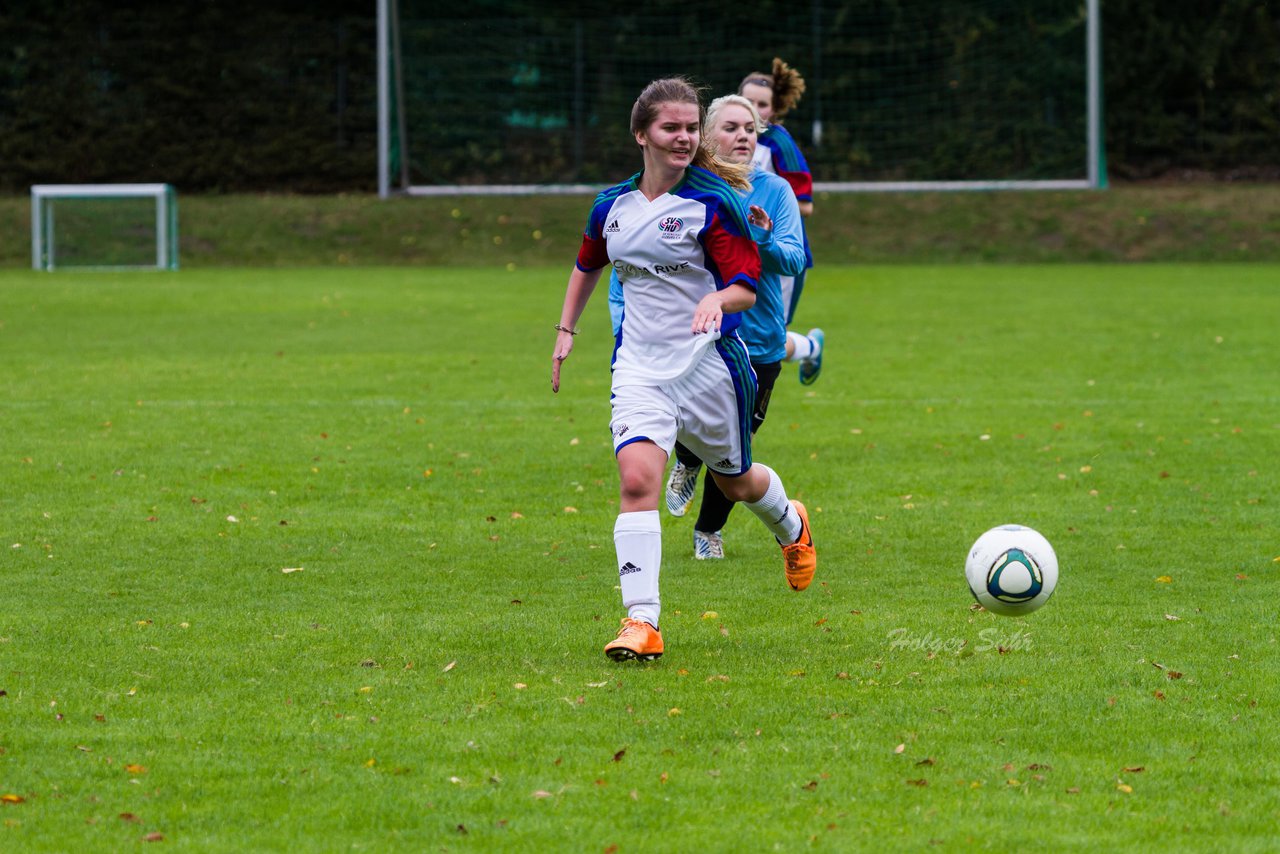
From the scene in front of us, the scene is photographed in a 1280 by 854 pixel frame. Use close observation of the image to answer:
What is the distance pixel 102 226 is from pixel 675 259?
88.9 ft

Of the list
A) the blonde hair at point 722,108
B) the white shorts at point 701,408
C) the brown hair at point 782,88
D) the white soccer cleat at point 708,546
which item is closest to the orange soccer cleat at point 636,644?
the white shorts at point 701,408

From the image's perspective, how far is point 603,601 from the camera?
6.43 meters

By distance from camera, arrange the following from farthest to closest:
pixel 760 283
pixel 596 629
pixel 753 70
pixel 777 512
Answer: pixel 753 70, pixel 760 283, pixel 777 512, pixel 596 629

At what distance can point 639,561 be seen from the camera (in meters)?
5.51

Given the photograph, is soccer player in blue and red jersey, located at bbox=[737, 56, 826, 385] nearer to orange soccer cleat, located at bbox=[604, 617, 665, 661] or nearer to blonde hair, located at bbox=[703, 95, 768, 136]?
blonde hair, located at bbox=[703, 95, 768, 136]

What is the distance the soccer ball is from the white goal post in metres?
25.5

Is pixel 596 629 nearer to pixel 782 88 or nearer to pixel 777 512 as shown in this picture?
pixel 777 512

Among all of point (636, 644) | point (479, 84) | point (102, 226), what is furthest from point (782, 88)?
point (479, 84)

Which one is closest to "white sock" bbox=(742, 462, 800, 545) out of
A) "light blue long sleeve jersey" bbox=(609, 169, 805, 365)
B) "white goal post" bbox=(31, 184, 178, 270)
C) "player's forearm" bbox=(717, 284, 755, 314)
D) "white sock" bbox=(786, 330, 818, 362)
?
"light blue long sleeve jersey" bbox=(609, 169, 805, 365)

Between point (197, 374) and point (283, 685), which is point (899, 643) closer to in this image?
point (283, 685)

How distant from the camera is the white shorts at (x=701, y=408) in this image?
5570 millimetres

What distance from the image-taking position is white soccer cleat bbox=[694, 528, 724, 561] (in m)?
7.38

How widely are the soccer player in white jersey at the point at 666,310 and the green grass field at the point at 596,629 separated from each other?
507 millimetres

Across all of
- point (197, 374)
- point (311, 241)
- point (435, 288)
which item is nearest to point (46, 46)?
point (311, 241)
